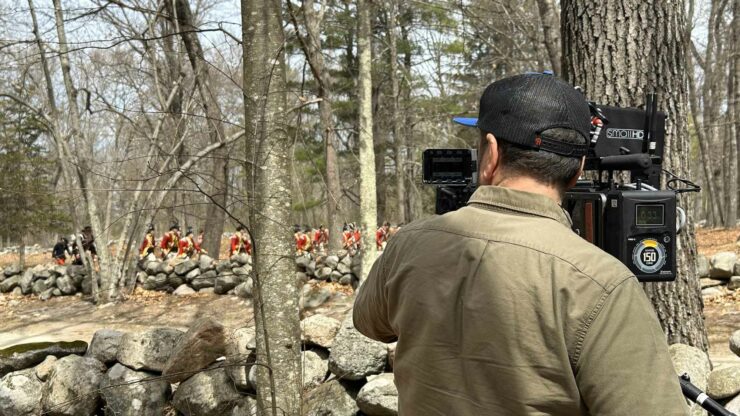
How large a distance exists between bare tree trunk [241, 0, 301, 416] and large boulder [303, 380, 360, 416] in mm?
746

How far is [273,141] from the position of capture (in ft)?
12.3

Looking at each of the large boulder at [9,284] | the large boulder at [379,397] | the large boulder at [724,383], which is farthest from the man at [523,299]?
the large boulder at [9,284]

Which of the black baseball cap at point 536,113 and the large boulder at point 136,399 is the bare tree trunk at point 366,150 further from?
the black baseball cap at point 536,113

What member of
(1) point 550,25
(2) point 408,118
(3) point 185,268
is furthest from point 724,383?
(2) point 408,118

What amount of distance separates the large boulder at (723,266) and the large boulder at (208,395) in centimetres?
752

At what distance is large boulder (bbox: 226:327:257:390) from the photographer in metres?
5.05

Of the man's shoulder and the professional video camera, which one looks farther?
the professional video camera

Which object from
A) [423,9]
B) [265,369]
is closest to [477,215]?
[265,369]

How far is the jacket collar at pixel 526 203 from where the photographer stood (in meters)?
1.36

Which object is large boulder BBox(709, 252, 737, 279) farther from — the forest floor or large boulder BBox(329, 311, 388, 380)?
large boulder BBox(329, 311, 388, 380)

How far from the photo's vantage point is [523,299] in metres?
1.27

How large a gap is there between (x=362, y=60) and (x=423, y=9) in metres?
11.5

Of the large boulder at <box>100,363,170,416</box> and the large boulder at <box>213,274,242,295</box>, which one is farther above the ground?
the large boulder at <box>100,363,170,416</box>

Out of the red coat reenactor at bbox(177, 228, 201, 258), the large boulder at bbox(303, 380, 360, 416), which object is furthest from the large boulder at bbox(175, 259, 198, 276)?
the large boulder at bbox(303, 380, 360, 416)
